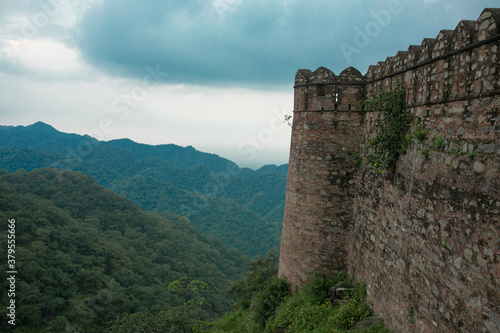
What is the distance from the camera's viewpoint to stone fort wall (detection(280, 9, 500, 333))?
3908 millimetres

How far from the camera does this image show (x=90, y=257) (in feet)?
120

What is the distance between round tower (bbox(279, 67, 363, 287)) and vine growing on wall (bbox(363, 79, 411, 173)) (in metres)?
1.39

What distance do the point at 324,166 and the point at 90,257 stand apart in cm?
3438

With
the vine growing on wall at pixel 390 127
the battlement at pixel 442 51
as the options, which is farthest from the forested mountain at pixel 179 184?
the vine growing on wall at pixel 390 127

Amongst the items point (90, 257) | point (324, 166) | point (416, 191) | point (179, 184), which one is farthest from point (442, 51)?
point (179, 184)

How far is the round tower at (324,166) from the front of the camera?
336 inches

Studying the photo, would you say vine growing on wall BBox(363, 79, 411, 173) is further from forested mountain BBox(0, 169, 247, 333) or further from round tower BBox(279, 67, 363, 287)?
forested mountain BBox(0, 169, 247, 333)

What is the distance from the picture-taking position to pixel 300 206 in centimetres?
913

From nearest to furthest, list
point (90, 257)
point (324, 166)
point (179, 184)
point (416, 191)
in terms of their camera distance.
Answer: point (416, 191), point (324, 166), point (90, 257), point (179, 184)

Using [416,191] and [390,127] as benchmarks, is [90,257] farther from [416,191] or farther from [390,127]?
[416,191]

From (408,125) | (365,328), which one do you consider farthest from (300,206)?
(408,125)

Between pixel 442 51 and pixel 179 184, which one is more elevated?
pixel 442 51

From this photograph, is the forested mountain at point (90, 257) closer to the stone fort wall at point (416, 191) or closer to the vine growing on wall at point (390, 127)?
the stone fort wall at point (416, 191)

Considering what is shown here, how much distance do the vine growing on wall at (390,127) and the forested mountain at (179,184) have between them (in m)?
65.5
